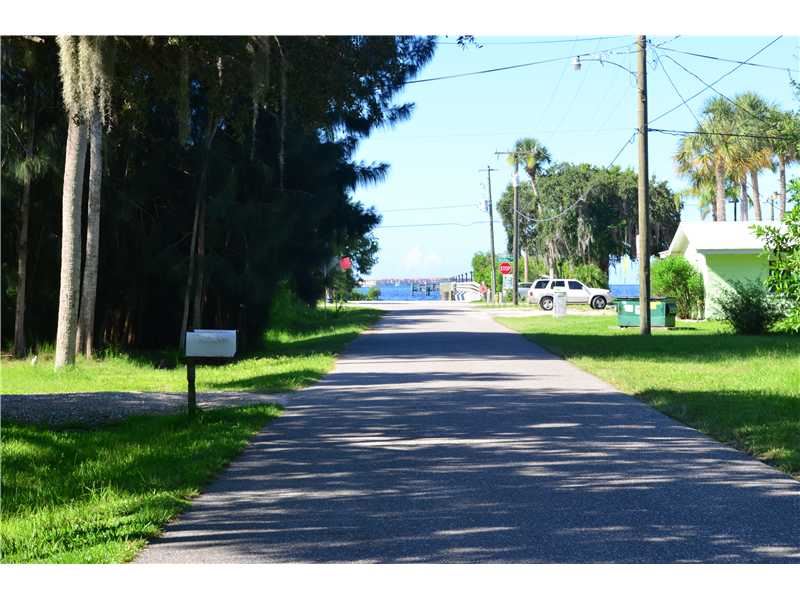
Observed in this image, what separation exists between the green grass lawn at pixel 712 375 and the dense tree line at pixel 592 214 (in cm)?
4029

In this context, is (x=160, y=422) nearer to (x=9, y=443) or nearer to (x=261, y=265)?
(x=9, y=443)

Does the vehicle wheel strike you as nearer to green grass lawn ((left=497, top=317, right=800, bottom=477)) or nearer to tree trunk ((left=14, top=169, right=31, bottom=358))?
green grass lawn ((left=497, top=317, right=800, bottom=477))

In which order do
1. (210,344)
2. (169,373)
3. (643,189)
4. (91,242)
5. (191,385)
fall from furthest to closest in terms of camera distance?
(643,189) < (91,242) < (169,373) < (191,385) < (210,344)

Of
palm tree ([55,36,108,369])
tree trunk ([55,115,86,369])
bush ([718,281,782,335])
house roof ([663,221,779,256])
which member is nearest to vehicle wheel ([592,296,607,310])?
house roof ([663,221,779,256])

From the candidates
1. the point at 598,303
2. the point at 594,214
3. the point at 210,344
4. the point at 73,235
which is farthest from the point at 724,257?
the point at 594,214

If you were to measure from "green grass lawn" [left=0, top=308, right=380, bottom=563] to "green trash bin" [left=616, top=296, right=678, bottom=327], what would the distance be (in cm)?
1890

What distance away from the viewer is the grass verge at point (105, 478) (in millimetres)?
6676

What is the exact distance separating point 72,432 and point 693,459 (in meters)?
6.64

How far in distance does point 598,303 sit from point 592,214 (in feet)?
61.3

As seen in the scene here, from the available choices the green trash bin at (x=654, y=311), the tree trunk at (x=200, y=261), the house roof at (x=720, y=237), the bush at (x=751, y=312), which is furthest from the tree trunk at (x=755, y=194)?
the tree trunk at (x=200, y=261)

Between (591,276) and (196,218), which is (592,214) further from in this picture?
(196,218)

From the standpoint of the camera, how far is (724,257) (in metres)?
38.8

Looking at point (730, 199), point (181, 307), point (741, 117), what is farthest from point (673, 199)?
point (181, 307)

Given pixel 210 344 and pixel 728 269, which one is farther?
pixel 728 269
